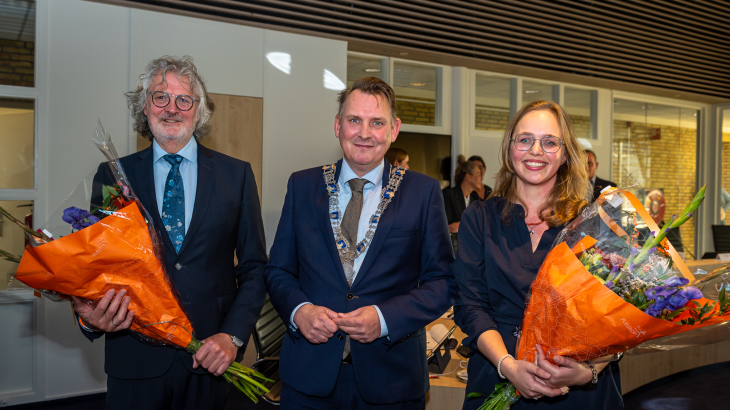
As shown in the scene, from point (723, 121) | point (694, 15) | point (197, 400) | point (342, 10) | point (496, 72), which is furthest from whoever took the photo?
point (723, 121)

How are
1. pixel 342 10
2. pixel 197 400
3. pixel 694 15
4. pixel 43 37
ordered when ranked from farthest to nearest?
pixel 694 15, pixel 342 10, pixel 43 37, pixel 197 400

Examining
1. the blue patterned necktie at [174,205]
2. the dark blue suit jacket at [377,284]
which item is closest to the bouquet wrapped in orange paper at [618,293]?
the dark blue suit jacket at [377,284]

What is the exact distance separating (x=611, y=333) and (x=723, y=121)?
10.3 meters

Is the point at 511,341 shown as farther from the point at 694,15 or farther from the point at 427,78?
the point at 694,15

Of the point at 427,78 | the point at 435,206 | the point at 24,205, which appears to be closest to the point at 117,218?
the point at 435,206

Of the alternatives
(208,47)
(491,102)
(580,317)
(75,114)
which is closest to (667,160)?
(491,102)

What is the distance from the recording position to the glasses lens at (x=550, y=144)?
5.83 ft

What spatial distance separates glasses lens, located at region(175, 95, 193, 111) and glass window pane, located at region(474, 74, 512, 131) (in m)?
5.99

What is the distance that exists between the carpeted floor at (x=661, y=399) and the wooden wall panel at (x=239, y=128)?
7.62 feet

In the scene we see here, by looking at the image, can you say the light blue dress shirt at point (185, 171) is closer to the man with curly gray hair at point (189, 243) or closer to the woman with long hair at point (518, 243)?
the man with curly gray hair at point (189, 243)

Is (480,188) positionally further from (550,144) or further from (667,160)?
(667,160)

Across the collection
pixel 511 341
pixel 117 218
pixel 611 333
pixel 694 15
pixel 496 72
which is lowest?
pixel 511 341

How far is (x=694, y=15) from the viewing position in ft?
26.7

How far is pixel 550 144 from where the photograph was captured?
1789 millimetres
